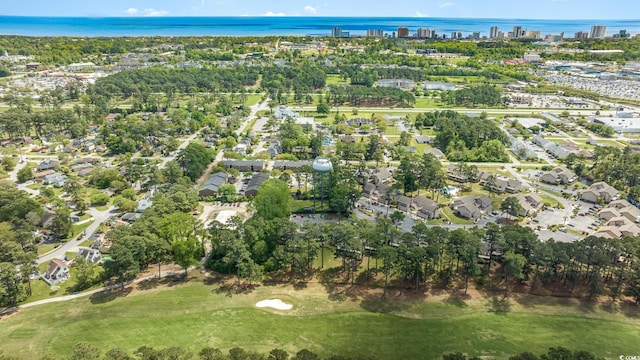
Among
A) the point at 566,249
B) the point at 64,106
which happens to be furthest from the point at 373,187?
the point at 64,106

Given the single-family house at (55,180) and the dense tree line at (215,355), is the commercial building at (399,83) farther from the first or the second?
the dense tree line at (215,355)

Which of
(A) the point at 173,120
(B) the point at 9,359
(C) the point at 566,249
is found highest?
(A) the point at 173,120

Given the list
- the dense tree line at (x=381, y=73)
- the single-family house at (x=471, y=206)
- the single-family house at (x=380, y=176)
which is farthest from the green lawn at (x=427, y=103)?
the single-family house at (x=471, y=206)

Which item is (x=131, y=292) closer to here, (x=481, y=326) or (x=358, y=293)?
(x=358, y=293)

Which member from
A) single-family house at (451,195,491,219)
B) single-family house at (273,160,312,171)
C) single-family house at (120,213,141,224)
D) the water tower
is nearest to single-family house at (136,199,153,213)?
single-family house at (120,213,141,224)

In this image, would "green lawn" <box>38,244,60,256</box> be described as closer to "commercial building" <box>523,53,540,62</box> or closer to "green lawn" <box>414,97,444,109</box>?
"green lawn" <box>414,97,444,109</box>

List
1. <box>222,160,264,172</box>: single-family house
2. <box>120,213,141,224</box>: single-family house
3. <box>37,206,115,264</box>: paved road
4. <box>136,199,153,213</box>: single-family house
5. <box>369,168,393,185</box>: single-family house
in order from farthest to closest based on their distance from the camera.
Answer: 1. <box>222,160,264,172</box>: single-family house
2. <box>369,168,393,185</box>: single-family house
3. <box>136,199,153,213</box>: single-family house
4. <box>120,213,141,224</box>: single-family house
5. <box>37,206,115,264</box>: paved road
